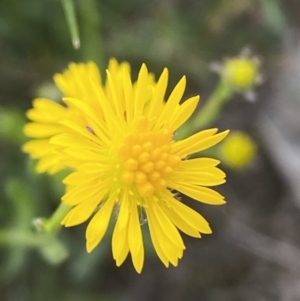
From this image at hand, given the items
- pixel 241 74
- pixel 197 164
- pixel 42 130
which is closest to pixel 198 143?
pixel 197 164

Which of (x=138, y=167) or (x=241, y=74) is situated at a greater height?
(x=241, y=74)

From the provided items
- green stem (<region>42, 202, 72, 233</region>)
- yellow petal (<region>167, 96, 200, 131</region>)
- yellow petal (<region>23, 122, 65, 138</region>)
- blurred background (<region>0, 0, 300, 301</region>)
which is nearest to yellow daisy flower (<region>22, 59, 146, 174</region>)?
yellow petal (<region>23, 122, 65, 138</region>)

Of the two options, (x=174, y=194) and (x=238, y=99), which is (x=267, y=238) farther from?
(x=174, y=194)

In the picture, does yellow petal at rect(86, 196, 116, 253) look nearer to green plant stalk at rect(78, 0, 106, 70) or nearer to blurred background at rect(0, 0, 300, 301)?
blurred background at rect(0, 0, 300, 301)

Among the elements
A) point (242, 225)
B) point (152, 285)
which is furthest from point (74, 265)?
point (242, 225)

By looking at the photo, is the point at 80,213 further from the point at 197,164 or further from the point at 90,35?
the point at 90,35

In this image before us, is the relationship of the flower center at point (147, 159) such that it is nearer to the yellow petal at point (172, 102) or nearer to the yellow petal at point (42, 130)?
the yellow petal at point (172, 102)
